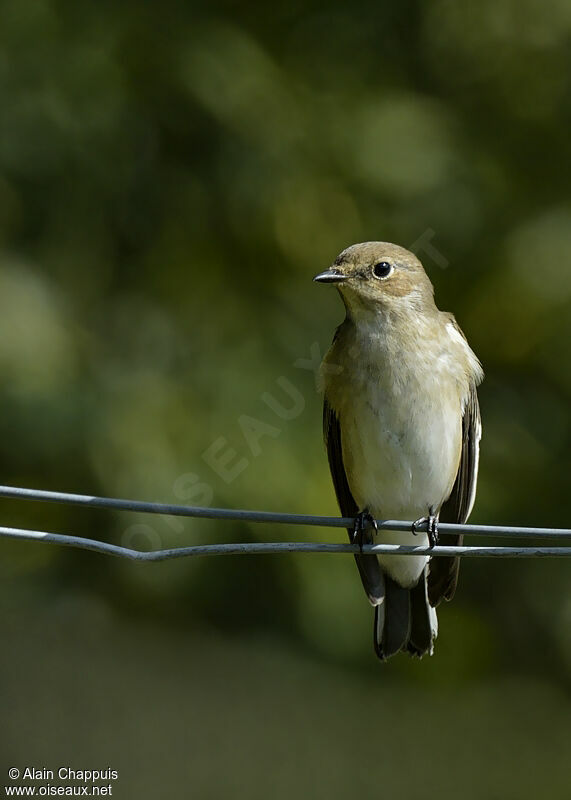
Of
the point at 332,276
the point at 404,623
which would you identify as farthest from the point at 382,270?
the point at 404,623

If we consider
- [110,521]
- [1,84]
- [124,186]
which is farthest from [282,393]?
[1,84]

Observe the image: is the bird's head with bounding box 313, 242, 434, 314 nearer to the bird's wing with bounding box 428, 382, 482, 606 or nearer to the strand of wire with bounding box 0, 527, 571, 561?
the bird's wing with bounding box 428, 382, 482, 606

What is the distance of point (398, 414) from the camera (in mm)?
4152

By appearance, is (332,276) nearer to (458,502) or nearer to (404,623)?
(458,502)

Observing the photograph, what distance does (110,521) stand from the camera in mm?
5949

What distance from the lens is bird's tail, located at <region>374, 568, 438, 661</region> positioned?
4.48 metres

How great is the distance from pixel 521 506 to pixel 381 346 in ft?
7.35

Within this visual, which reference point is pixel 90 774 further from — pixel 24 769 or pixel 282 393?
pixel 282 393
